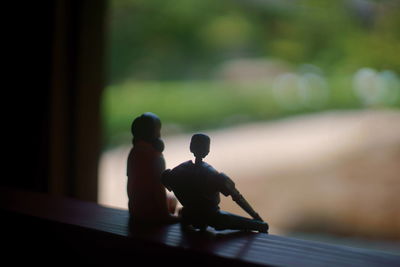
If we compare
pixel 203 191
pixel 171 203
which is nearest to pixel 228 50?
pixel 171 203

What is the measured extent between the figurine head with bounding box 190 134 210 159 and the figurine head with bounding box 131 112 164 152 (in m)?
0.08

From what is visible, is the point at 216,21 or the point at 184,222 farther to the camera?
the point at 216,21

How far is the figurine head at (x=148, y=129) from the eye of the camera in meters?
0.76

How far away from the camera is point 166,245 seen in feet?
2.13

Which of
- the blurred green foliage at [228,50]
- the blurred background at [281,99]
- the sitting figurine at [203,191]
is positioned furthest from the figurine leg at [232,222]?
the blurred green foliage at [228,50]

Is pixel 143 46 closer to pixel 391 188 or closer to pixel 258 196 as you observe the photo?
pixel 258 196

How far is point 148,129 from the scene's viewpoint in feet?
2.49

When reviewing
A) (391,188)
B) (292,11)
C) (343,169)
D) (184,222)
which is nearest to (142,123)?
(184,222)

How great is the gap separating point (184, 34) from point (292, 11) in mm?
1061

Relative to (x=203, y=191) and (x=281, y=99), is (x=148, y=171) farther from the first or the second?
(x=281, y=99)

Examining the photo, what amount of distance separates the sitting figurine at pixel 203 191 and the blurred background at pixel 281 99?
2284 millimetres

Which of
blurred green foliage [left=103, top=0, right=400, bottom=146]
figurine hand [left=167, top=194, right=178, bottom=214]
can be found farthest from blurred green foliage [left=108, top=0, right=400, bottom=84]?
figurine hand [left=167, top=194, right=178, bottom=214]

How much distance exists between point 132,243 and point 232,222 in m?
0.17

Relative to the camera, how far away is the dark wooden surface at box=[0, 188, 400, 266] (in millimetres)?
607
